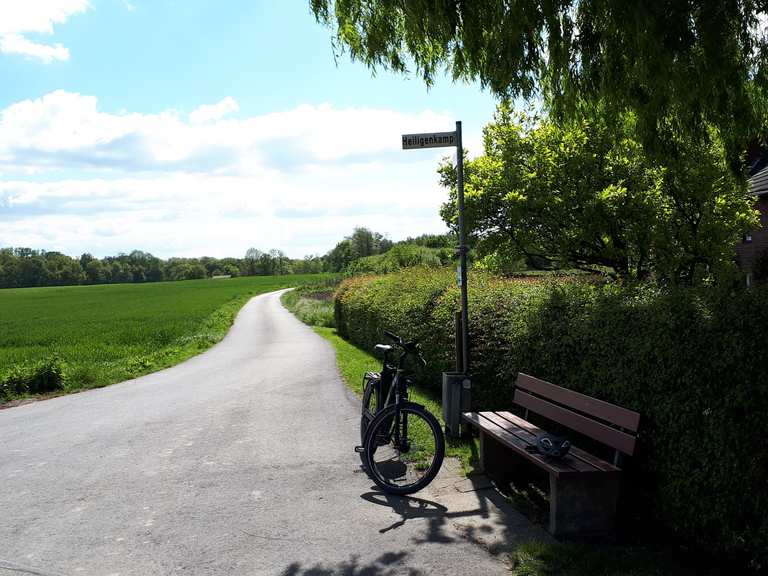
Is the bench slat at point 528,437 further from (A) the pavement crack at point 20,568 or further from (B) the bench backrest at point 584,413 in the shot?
(A) the pavement crack at point 20,568

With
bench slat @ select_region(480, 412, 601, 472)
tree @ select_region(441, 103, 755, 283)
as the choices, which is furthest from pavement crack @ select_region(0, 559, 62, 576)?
tree @ select_region(441, 103, 755, 283)

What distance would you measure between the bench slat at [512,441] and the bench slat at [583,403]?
0.49 metres

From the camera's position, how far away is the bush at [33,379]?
507 inches

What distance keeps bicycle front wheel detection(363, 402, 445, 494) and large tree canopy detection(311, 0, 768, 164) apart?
316cm

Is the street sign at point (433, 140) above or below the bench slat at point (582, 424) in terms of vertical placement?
above

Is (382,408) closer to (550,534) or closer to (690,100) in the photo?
(550,534)

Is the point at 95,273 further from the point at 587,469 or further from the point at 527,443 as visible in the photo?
the point at 587,469

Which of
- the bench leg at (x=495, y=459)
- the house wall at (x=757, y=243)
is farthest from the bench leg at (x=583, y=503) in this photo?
the house wall at (x=757, y=243)

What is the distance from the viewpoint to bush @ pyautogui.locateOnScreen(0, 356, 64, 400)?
42.2 feet

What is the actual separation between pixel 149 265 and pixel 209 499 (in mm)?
168603

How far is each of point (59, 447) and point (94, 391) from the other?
237 inches

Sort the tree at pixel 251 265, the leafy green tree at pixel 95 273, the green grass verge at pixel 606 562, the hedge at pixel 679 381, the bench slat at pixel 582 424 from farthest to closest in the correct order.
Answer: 1. the tree at pixel 251 265
2. the leafy green tree at pixel 95 273
3. the bench slat at pixel 582 424
4. the green grass verge at pixel 606 562
5. the hedge at pixel 679 381

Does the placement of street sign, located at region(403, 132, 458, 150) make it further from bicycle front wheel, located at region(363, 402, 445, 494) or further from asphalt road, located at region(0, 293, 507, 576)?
asphalt road, located at region(0, 293, 507, 576)

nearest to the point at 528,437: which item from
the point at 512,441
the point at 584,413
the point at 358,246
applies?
the point at 512,441
